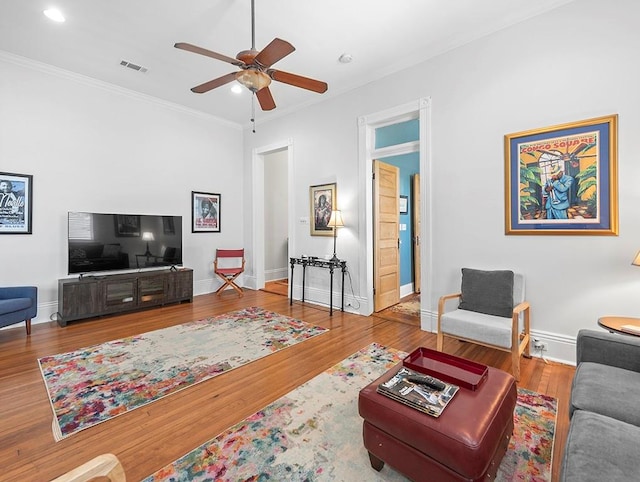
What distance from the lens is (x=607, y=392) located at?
1.57 meters

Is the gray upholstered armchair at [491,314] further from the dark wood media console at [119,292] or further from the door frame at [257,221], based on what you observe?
the dark wood media console at [119,292]

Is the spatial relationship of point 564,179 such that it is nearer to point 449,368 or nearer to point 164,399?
point 449,368

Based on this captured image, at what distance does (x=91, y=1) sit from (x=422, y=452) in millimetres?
4494

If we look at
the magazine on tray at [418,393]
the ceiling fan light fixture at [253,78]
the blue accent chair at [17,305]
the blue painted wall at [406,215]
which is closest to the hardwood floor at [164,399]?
the blue accent chair at [17,305]

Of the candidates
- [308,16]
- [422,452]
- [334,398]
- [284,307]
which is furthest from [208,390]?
[308,16]

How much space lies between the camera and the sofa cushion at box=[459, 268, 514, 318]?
307 cm

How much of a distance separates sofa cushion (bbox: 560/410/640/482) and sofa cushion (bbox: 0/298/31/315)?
4.86 metres

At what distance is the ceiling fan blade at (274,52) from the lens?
228 cm

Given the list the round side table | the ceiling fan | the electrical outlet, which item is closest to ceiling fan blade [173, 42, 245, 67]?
the ceiling fan

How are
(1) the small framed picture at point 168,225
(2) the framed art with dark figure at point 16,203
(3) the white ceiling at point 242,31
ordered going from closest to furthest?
(3) the white ceiling at point 242,31, (2) the framed art with dark figure at point 16,203, (1) the small framed picture at point 168,225

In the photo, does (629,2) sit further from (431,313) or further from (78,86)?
(78,86)

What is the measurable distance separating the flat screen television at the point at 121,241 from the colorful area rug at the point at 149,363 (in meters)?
1.58

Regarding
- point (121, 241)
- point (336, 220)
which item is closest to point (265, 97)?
point (336, 220)

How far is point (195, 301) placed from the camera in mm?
5512
